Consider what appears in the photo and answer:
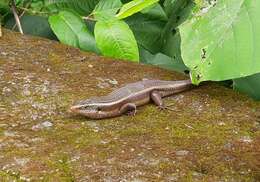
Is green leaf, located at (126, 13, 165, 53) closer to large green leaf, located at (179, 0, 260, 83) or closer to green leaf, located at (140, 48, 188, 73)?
green leaf, located at (140, 48, 188, 73)

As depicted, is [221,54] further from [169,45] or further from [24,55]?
[24,55]

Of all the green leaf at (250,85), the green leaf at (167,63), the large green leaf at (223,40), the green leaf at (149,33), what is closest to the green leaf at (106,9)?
the green leaf at (149,33)

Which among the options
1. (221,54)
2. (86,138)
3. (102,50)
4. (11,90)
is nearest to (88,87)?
(102,50)

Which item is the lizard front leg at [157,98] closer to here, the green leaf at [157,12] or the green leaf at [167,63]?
the green leaf at [167,63]

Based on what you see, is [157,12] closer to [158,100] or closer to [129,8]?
[158,100]

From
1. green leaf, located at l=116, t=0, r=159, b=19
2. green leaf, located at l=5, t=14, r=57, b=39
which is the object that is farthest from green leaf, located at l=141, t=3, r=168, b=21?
green leaf, located at l=116, t=0, r=159, b=19
